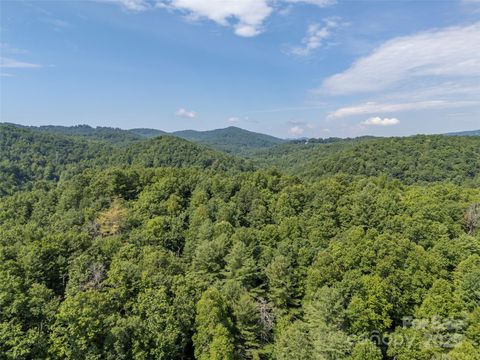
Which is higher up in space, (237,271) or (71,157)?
(71,157)

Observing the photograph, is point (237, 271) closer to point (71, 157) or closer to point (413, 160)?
→ point (413, 160)

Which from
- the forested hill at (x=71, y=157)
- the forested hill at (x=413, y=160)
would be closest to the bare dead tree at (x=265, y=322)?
the forested hill at (x=413, y=160)

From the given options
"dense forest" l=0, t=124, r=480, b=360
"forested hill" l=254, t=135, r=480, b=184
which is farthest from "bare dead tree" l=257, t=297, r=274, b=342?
"forested hill" l=254, t=135, r=480, b=184

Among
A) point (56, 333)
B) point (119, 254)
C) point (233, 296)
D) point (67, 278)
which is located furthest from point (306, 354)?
point (67, 278)

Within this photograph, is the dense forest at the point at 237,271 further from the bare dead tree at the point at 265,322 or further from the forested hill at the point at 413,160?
the forested hill at the point at 413,160

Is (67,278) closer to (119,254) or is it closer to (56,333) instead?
(119,254)

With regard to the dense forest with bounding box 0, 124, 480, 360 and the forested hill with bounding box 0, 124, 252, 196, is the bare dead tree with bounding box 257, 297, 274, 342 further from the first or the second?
the forested hill with bounding box 0, 124, 252, 196

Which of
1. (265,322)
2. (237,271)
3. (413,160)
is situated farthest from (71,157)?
(413,160)
